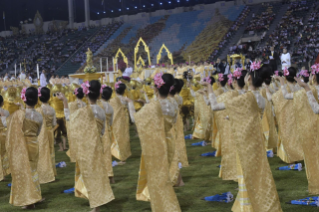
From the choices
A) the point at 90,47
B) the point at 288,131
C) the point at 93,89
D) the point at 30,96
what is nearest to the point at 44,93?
the point at 30,96

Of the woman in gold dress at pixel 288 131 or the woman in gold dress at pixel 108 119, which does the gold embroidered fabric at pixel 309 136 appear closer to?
the woman in gold dress at pixel 288 131

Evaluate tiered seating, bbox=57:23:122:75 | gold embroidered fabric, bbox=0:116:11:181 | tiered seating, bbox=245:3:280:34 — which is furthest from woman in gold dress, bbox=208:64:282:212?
tiered seating, bbox=57:23:122:75

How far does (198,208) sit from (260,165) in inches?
42.2

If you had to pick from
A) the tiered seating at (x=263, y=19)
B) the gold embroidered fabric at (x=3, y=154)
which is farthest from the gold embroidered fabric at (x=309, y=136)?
the tiered seating at (x=263, y=19)

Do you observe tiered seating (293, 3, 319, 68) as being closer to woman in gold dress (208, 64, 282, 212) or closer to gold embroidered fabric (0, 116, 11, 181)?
gold embroidered fabric (0, 116, 11, 181)

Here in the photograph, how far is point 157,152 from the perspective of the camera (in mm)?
4555

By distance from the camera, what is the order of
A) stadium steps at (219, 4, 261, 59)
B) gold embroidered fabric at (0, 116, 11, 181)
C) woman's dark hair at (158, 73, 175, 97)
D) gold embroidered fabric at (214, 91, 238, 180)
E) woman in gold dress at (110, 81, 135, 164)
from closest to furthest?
woman's dark hair at (158, 73, 175, 97)
gold embroidered fabric at (214, 91, 238, 180)
gold embroidered fabric at (0, 116, 11, 181)
woman in gold dress at (110, 81, 135, 164)
stadium steps at (219, 4, 261, 59)

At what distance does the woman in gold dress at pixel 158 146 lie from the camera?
444 centimetres

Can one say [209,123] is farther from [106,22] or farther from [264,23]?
[106,22]

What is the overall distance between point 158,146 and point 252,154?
100 cm

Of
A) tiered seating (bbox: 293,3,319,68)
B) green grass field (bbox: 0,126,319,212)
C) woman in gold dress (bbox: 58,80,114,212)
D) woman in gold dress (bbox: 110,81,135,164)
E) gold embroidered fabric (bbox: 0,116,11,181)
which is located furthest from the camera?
tiered seating (bbox: 293,3,319,68)

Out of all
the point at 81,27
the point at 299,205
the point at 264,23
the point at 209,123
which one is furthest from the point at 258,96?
the point at 81,27

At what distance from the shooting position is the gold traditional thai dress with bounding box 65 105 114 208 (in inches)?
197

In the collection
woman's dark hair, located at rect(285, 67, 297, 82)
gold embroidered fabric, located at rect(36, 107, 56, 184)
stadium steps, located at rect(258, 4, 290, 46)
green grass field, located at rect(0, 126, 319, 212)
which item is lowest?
green grass field, located at rect(0, 126, 319, 212)
